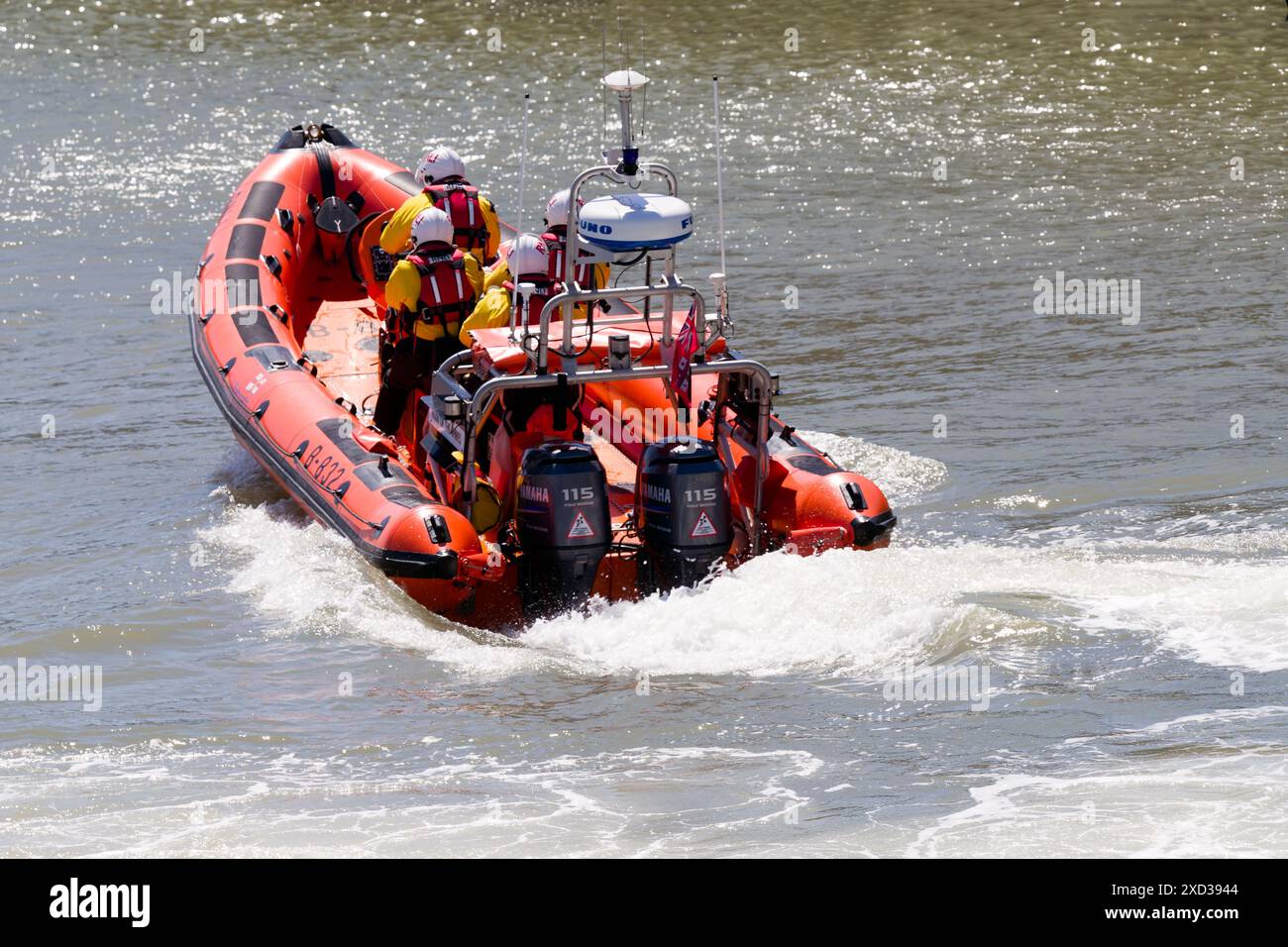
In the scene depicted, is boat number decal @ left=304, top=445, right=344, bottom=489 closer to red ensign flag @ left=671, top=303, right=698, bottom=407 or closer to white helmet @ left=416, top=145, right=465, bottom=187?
red ensign flag @ left=671, top=303, right=698, bottom=407

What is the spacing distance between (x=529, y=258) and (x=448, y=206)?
1.32 meters

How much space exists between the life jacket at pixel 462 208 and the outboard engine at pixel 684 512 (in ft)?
6.23

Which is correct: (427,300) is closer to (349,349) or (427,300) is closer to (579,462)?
(579,462)

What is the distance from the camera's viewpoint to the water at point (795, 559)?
4402 mm

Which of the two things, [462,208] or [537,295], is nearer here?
[537,295]

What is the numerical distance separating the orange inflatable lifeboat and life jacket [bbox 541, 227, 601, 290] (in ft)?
0.54

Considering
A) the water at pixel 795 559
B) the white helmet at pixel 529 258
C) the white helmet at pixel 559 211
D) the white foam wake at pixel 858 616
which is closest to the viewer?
the water at pixel 795 559

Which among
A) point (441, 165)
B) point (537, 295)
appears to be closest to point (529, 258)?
point (537, 295)

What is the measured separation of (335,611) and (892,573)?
67.4 inches

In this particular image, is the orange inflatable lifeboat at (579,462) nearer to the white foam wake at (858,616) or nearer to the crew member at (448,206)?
the white foam wake at (858,616)

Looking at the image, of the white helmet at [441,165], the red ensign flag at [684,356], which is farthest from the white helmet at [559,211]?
the white helmet at [441,165]

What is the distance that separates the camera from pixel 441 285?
6.38 m
